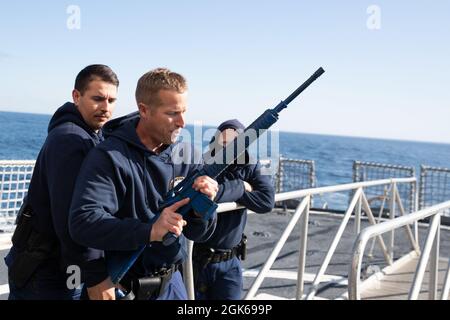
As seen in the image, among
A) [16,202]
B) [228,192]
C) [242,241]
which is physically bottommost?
[16,202]

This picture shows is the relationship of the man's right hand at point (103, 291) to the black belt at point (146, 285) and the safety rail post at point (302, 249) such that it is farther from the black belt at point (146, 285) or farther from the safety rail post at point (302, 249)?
the safety rail post at point (302, 249)

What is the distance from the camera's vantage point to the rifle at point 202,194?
203 cm

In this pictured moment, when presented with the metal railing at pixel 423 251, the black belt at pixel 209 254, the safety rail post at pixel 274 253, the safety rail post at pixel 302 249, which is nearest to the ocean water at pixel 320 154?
the safety rail post at pixel 302 249

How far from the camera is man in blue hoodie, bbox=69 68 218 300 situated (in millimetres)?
1880

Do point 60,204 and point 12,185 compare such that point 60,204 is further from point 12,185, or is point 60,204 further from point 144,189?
point 12,185

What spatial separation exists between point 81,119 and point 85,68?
25 centimetres

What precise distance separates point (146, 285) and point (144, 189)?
0.42 meters

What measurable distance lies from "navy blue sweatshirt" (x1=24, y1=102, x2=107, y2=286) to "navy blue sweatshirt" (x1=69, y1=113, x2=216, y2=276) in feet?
0.36

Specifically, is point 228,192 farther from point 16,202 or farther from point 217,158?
point 16,202
